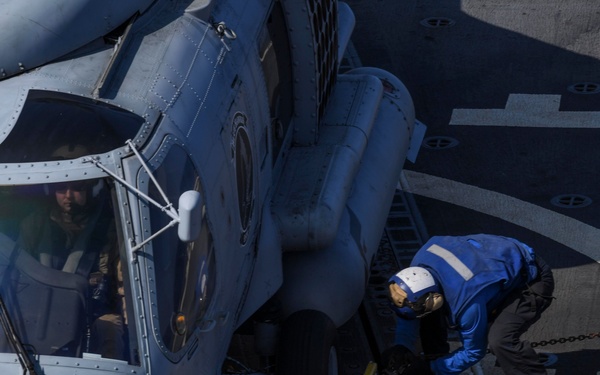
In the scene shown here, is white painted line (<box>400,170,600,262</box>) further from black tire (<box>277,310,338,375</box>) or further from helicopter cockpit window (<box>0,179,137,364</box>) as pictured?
helicopter cockpit window (<box>0,179,137,364</box>)

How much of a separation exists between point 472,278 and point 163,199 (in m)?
2.23

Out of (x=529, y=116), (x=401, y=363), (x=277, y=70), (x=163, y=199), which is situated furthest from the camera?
(x=529, y=116)

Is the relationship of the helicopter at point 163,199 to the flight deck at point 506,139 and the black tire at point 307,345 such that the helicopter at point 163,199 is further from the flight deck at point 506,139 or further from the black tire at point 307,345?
the flight deck at point 506,139

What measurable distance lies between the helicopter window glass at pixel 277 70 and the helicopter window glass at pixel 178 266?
2.01 metres

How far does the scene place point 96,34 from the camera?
7.35 metres

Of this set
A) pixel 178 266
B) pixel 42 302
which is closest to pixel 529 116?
pixel 178 266

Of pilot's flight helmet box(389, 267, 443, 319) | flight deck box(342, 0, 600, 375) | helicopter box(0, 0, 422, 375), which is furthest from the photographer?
flight deck box(342, 0, 600, 375)

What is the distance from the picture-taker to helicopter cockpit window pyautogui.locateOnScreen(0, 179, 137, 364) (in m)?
6.31

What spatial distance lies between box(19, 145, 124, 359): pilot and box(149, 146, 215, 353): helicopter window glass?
22 cm

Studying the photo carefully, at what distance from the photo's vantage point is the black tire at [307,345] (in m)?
7.94

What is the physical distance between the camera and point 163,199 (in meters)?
6.68

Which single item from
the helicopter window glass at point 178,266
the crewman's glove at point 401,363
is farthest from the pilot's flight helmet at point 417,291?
the helicopter window glass at point 178,266

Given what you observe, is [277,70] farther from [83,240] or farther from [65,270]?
[65,270]

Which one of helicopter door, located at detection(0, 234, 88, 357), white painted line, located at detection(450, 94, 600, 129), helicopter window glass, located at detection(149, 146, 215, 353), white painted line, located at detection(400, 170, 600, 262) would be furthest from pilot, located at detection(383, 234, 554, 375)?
white painted line, located at detection(450, 94, 600, 129)
